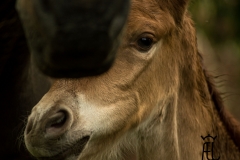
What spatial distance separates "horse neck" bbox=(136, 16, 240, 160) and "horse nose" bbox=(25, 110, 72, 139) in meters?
0.76

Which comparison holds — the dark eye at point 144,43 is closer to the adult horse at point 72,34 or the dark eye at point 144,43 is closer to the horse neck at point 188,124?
the horse neck at point 188,124

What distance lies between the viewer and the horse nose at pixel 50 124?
10.2 feet

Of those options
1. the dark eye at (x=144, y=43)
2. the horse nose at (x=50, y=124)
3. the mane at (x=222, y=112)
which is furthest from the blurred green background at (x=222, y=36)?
the horse nose at (x=50, y=124)

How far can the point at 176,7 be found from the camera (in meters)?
3.71

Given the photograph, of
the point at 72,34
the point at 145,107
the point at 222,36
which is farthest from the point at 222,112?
the point at 222,36

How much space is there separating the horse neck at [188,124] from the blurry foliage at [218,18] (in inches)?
84.6

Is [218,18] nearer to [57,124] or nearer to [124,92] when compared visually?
[124,92]

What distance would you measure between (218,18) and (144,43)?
3044mm

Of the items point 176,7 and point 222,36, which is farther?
point 222,36

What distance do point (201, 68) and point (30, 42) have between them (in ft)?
6.61

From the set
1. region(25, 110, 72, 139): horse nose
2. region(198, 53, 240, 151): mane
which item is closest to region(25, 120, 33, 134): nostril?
region(25, 110, 72, 139): horse nose

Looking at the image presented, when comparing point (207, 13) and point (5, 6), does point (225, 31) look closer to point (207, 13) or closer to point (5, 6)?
point (207, 13)

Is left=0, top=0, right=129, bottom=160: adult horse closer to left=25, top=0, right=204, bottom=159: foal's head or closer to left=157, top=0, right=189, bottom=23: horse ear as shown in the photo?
left=25, top=0, right=204, bottom=159: foal's head

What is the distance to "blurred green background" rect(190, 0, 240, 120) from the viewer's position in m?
6.16
